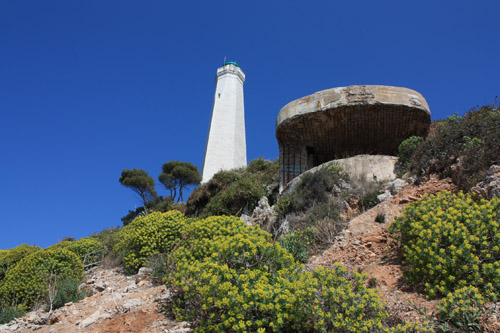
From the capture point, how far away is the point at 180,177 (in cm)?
2841

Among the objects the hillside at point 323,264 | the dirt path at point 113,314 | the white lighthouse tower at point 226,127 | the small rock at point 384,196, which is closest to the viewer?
the hillside at point 323,264

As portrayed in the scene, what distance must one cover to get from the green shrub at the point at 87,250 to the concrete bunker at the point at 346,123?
5.39 meters

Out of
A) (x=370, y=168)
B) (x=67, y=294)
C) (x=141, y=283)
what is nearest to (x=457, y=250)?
(x=370, y=168)

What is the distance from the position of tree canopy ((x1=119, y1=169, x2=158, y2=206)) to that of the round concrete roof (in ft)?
64.9

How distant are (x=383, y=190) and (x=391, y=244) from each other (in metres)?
2.19

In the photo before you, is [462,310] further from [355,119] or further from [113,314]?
[355,119]

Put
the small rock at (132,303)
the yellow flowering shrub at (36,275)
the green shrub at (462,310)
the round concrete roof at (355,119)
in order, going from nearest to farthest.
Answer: the green shrub at (462,310) < the small rock at (132,303) < the yellow flowering shrub at (36,275) < the round concrete roof at (355,119)

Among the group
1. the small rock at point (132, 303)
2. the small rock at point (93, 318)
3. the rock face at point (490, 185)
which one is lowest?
the small rock at point (93, 318)

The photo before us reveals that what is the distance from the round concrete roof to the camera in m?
8.05

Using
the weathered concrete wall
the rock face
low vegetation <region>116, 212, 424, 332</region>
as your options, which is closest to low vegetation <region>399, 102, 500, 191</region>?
the rock face

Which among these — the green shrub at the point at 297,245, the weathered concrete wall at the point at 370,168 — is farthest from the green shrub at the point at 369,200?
the green shrub at the point at 297,245

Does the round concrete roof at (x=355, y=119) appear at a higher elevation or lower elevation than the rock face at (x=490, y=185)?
higher

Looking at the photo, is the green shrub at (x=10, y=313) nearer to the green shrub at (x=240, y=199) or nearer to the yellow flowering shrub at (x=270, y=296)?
the yellow flowering shrub at (x=270, y=296)

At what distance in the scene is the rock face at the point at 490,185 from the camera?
462 cm
